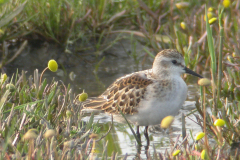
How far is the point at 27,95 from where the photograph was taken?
440 centimetres

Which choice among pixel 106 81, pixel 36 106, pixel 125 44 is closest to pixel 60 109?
pixel 36 106

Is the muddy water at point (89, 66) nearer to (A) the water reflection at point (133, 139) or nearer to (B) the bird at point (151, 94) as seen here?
(A) the water reflection at point (133, 139)

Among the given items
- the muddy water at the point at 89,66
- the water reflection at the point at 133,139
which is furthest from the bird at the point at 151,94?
the muddy water at the point at 89,66

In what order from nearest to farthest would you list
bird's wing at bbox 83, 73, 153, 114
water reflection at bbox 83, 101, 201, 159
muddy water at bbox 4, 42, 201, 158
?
water reflection at bbox 83, 101, 201, 159 < bird's wing at bbox 83, 73, 153, 114 < muddy water at bbox 4, 42, 201, 158

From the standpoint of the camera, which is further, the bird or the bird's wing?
the bird's wing

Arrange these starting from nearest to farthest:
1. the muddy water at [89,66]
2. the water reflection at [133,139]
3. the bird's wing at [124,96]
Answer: the water reflection at [133,139] < the bird's wing at [124,96] < the muddy water at [89,66]

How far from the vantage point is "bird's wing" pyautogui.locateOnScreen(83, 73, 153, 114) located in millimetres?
4863

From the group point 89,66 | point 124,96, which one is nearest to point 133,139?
point 124,96

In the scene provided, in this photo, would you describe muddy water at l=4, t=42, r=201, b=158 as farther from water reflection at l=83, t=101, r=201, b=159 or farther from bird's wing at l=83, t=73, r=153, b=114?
bird's wing at l=83, t=73, r=153, b=114

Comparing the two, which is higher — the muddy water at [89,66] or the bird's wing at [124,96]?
the muddy water at [89,66]

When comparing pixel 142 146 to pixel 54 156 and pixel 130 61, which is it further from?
pixel 130 61

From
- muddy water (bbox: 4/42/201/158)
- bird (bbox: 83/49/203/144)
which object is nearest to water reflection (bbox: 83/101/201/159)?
bird (bbox: 83/49/203/144)

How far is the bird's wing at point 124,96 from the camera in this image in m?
4.86

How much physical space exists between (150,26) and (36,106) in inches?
148
